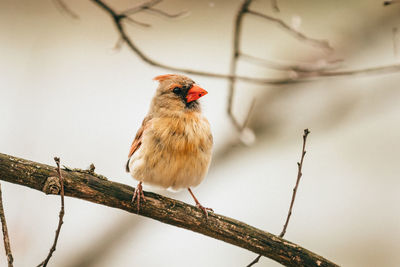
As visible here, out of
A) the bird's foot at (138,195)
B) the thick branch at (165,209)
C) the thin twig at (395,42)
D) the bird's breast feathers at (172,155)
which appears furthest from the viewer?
the thin twig at (395,42)

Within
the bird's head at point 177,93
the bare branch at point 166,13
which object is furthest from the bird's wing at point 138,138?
the bare branch at point 166,13

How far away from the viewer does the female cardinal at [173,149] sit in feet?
9.91

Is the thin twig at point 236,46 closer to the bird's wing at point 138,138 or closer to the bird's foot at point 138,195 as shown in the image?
the bird's wing at point 138,138

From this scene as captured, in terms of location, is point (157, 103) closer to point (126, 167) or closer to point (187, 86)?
point (187, 86)

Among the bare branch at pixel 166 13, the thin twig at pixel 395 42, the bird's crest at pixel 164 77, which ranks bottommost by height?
the bird's crest at pixel 164 77

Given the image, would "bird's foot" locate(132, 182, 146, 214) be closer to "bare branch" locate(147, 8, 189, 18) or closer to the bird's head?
the bird's head

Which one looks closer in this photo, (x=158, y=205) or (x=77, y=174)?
(x=77, y=174)

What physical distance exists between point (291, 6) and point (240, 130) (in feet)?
7.58

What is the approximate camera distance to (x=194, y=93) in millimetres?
3471

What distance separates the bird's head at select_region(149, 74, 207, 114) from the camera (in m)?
3.43

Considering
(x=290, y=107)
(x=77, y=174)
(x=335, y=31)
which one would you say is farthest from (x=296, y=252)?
(x=335, y=31)

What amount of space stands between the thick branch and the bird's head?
952mm

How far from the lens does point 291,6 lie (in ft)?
17.4

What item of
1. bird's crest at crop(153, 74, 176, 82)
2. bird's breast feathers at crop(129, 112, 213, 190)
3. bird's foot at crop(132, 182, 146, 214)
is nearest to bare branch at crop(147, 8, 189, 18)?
bird's crest at crop(153, 74, 176, 82)
